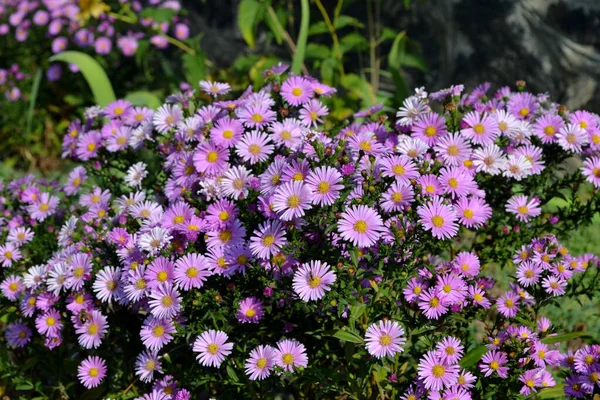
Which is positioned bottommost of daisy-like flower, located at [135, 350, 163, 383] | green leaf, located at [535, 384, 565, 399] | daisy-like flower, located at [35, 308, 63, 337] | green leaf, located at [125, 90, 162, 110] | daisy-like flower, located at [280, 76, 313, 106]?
green leaf, located at [535, 384, 565, 399]

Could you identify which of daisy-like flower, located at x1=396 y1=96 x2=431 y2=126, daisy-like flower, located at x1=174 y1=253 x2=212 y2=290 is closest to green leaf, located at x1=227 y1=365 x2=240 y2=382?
daisy-like flower, located at x1=174 y1=253 x2=212 y2=290

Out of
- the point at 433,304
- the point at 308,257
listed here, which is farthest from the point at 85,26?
the point at 433,304

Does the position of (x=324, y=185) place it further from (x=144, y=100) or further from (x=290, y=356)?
(x=144, y=100)

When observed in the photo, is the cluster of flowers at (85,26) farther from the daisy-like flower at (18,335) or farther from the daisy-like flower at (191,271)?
the daisy-like flower at (191,271)

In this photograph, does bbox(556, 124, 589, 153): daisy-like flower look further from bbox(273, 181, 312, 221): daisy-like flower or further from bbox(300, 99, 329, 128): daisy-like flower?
bbox(273, 181, 312, 221): daisy-like flower

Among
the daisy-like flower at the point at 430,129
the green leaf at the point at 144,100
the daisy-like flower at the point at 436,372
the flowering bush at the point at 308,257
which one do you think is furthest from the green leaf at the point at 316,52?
the daisy-like flower at the point at 436,372

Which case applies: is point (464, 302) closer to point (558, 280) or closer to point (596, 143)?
point (558, 280)
